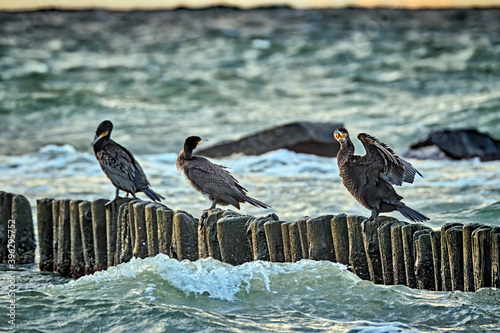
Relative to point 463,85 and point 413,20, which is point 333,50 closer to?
point 463,85

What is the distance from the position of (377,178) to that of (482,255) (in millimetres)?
1315

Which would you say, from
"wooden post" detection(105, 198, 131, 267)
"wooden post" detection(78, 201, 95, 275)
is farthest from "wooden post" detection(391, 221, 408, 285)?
"wooden post" detection(78, 201, 95, 275)

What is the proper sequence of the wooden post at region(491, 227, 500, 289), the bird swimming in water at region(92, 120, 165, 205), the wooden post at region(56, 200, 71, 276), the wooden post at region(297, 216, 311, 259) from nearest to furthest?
the wooden post at region(491, 227, 500, 289) < the wooden post at region(297, 216, 311, 259) < the bird swimming in water at region(92, 120, 165, 205) < the wooden post at region(56, 200, 71, 276)

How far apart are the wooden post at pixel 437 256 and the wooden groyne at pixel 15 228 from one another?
444 centimetres

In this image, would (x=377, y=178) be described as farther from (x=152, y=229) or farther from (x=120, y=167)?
(x=120, y=167)

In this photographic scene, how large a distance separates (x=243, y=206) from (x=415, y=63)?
86.0 feet

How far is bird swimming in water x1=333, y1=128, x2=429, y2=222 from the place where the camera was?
245 inches

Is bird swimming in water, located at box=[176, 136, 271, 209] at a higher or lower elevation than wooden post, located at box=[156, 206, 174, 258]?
higher

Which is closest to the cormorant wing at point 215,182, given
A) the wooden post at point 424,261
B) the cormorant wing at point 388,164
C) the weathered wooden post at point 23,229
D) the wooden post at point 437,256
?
the cormorant wing at point 388,164

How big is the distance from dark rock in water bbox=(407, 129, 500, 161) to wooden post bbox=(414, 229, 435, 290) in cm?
977

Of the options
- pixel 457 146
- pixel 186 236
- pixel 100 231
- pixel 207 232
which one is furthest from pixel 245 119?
pixel 207 232

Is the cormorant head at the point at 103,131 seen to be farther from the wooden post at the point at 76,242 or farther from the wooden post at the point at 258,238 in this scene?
the wooden post at the point at 258,238

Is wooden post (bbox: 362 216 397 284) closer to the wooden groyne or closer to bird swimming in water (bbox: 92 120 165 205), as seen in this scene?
bird swimming in water (bbox: 92 120 165 205)

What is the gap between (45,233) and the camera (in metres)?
7.96
